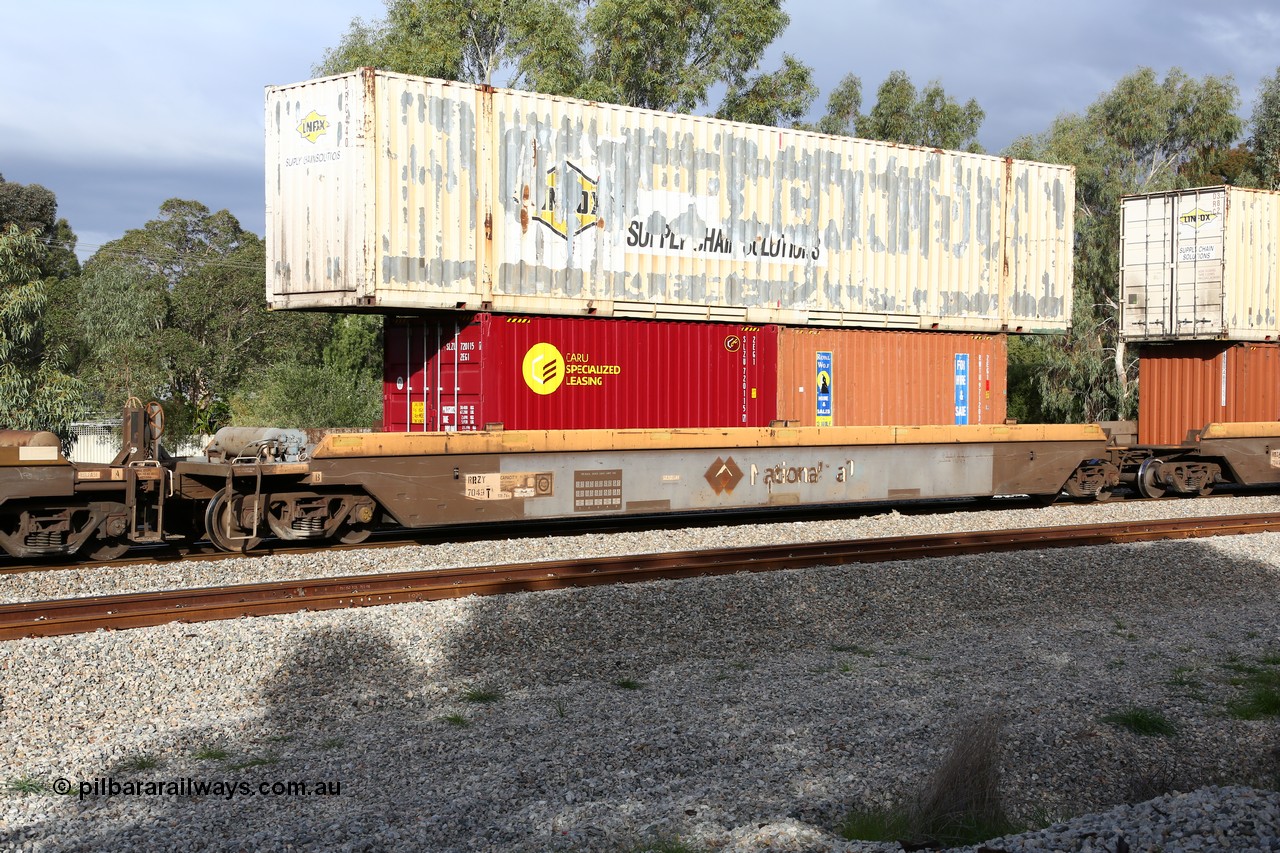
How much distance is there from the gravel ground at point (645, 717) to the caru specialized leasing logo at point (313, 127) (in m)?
5.48

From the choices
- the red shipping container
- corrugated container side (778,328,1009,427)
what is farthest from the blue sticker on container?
the red shipping container

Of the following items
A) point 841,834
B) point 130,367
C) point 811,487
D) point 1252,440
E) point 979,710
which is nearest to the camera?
point 841,834

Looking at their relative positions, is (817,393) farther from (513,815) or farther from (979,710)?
(513,815)

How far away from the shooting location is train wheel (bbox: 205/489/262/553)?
37.7 feet

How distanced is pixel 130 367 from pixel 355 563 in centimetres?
2973

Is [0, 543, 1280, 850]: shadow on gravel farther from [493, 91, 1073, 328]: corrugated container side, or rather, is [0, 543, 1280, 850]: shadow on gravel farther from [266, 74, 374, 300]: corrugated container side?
[493, 91, 1073, 328]: corrugated container side

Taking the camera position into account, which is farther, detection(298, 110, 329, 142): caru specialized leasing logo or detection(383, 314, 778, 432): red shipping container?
detection(383, 314, 778, 432): red shipping container

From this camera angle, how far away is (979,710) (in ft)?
22.3

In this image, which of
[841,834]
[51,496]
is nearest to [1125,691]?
[841,834]

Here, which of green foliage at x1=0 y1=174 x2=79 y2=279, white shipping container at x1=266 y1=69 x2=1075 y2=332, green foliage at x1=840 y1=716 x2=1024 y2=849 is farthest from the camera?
green foliage at x1=0 y1=174 x2=79 y2=279

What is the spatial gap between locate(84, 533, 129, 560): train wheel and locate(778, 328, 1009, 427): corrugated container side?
861 cm

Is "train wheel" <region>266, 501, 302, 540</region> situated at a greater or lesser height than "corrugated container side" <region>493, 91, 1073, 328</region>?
lesser

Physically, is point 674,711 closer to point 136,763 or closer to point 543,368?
point 136,763

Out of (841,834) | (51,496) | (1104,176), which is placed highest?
(1104,176)
